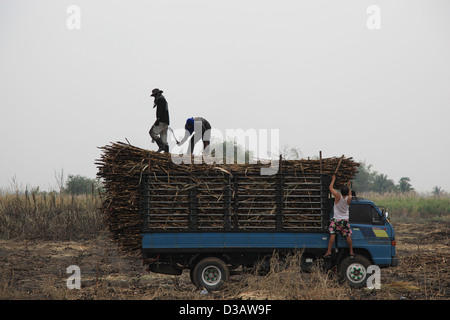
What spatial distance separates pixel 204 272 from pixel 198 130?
4.03m

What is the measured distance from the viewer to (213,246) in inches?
409

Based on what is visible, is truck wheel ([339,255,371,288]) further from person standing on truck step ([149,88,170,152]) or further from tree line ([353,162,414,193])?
tree line ([353,162,414,193])

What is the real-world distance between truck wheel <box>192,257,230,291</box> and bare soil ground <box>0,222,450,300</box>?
0.19m

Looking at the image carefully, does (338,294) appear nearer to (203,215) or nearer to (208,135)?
(203,215)

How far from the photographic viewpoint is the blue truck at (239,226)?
1042cm

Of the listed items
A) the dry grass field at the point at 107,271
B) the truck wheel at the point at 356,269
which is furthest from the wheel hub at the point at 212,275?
the truck wheel at the point at 356,269

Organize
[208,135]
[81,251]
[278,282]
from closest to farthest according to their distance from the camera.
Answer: [278,282]
[208,135]
[81,251]

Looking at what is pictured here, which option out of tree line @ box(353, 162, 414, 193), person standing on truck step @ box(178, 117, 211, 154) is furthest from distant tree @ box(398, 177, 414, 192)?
person standing on truck step @ box(178, 117, 211, 154)

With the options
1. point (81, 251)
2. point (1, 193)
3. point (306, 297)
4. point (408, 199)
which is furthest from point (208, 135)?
point (408, 199)

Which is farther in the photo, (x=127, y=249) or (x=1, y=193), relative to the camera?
(x=1, y=193)

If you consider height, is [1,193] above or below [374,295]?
above

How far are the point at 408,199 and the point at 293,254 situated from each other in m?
30.6

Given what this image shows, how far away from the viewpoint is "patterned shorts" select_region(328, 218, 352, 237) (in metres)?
10.4
